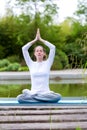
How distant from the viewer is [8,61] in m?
19.9

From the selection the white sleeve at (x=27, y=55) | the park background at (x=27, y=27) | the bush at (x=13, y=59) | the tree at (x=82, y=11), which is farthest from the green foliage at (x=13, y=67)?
the white sleeve at (x=27, y=55)

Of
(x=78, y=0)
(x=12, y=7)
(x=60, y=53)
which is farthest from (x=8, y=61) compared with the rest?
(x=78, y=0)

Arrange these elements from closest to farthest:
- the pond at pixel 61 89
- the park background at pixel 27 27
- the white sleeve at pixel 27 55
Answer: the white sleeve at pixel 27 55, the pond at pixel 61 89, the park background at pixel 27 27

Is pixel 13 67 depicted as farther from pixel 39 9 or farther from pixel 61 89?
pixel 61 89

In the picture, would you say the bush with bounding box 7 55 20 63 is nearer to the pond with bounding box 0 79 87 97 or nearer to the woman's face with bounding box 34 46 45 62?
the pond with bounding box 0 79 87 97

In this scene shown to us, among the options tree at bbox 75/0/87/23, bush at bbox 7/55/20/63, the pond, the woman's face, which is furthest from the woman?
tree at bbox 75/0/87/23

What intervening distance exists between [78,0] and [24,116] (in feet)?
67.7

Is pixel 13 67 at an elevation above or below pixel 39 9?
below

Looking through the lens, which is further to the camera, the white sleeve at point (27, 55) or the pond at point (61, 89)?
the pond at point (61, 89)

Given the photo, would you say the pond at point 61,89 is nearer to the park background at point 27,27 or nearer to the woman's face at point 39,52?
the woman's face at point 39,52

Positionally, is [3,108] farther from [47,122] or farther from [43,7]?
[43,7]

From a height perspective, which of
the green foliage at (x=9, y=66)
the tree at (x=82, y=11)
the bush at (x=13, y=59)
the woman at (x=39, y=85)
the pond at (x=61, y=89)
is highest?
the woman at (x=39, y=85)

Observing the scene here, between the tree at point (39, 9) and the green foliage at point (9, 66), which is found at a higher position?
the tree at point (39, 9)

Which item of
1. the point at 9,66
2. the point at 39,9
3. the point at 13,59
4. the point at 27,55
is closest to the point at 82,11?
the point at 39,9
